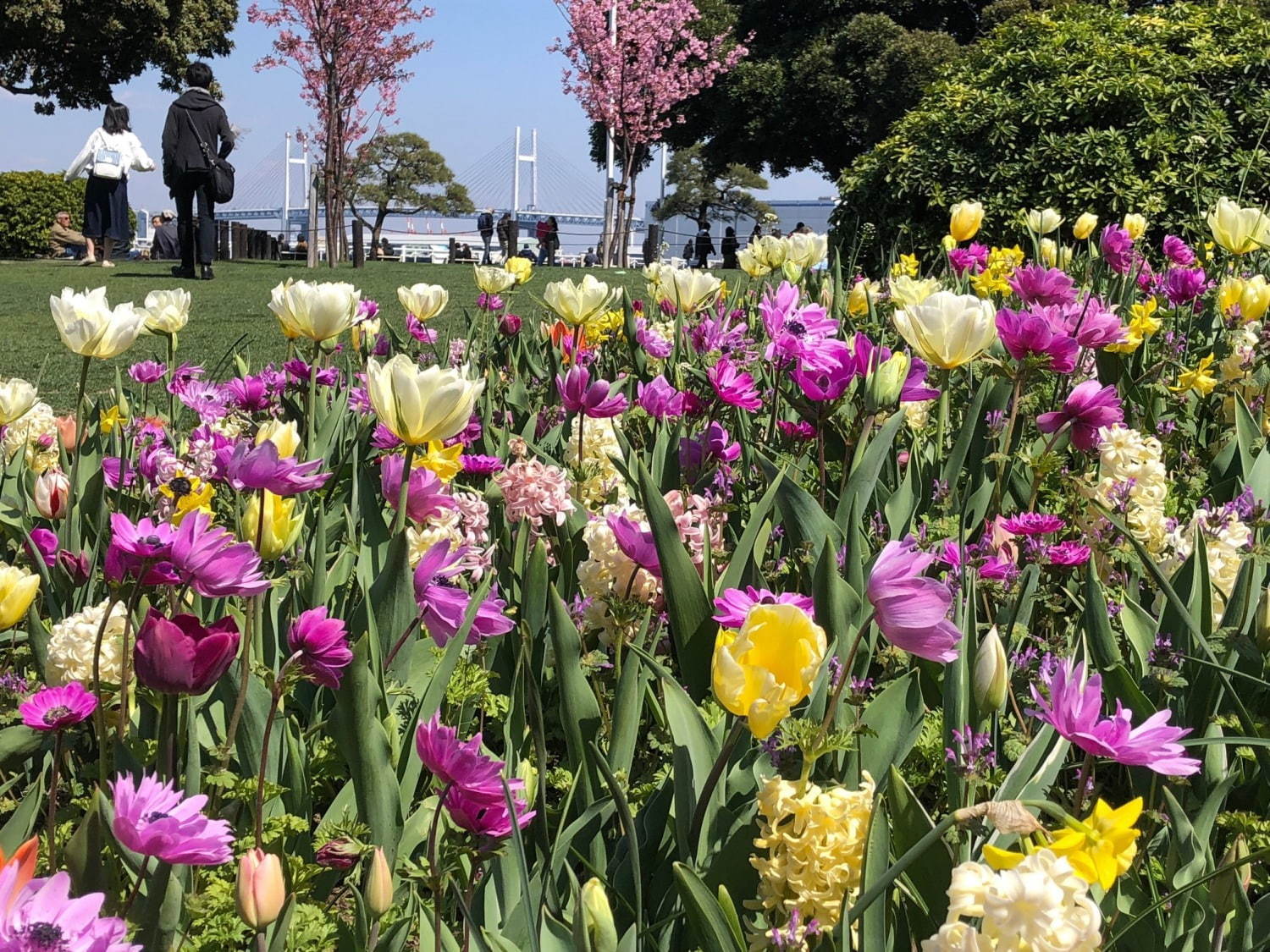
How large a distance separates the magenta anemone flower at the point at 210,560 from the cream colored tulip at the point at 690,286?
227 centimetres

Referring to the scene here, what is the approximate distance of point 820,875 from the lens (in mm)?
881

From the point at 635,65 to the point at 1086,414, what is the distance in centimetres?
2972

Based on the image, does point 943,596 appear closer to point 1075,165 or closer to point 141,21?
point 1075,165

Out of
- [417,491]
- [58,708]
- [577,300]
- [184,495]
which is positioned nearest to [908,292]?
[577,300]

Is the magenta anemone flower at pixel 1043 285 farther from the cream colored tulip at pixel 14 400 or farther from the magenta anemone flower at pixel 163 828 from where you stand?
the magenta anemone flower at pixel 163 828

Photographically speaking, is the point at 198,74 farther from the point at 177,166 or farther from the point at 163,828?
the point at 163,828

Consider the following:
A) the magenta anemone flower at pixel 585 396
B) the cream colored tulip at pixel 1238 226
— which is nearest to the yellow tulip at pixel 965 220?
the cream colored tulip at pixel 1238 226

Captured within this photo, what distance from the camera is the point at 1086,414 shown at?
1887 millimetres

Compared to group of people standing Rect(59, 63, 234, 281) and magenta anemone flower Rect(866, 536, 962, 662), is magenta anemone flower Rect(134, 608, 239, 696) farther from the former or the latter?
group of people standing Rect(59, 63, 234, 281)

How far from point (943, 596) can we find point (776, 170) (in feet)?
112

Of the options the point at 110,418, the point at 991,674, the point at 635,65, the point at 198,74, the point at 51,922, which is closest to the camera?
the point at 51,922

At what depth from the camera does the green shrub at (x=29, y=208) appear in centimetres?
2302

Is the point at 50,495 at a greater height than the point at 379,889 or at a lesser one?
greater

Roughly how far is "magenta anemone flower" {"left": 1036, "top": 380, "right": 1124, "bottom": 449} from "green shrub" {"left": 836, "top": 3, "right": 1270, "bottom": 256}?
3.85 metres
